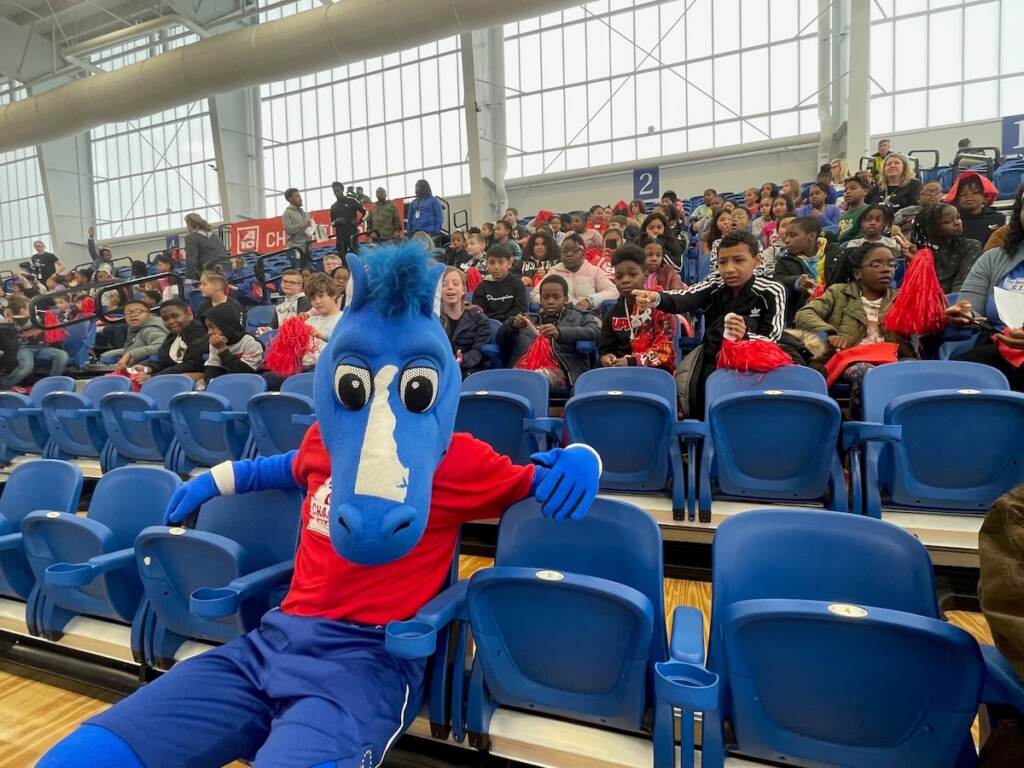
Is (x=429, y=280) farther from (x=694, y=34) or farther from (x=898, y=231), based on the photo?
(x=694, y=34)

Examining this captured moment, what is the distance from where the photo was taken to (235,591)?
1268 mm

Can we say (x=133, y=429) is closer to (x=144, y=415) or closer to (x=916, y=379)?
(x=144, y=415)

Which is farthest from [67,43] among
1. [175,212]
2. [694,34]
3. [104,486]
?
[104,486]

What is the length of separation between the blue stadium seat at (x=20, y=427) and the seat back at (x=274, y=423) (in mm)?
1727

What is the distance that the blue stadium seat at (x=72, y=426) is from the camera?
3.31 metres

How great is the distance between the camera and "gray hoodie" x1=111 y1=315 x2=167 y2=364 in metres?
4.48

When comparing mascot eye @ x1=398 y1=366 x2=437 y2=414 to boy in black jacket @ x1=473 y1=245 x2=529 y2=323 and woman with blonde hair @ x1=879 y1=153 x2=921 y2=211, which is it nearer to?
boy in black jacket @ x1=473 y1=245 x2=529 y2=323

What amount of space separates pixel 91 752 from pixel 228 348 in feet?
10.5

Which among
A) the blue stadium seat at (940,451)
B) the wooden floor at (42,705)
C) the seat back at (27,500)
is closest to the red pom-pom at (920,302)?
the blue stadium seat at (940,451)

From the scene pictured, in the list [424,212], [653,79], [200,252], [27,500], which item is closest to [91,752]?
[27,500]

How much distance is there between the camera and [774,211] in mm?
5742

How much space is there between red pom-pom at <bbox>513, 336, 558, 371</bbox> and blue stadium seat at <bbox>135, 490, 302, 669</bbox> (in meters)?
1.77

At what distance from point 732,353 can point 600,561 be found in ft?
4.43

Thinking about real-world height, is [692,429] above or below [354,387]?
below
